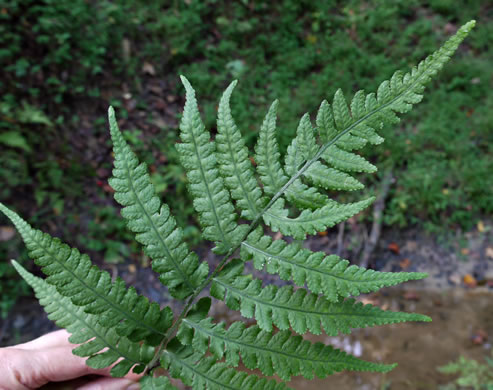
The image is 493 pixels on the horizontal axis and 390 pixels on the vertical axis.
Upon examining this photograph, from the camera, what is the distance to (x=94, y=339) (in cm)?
141

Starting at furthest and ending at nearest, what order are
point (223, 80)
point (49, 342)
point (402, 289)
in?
point (223, 80) < point (402, 289) < point (49, 342)

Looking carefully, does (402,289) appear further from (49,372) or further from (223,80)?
(49,372)

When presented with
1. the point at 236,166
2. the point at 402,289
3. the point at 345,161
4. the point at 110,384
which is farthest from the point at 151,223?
the point at 402,289

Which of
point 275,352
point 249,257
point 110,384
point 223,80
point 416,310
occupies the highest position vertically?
point 223,80

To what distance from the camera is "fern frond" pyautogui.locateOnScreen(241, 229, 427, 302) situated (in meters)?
1.14

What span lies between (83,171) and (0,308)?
1.74 metres

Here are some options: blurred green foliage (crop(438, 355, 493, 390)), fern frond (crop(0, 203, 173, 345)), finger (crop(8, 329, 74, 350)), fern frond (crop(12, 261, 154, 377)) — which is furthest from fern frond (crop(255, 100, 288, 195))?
blurred green foliage (crop(438, 355, 493, 390))

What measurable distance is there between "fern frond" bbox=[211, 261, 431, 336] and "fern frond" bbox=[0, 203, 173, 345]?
0.90ft

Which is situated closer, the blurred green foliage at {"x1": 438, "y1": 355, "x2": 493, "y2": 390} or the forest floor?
the blurred green foliage at {"x1": 438, "y1": 355, "x2": 493, "y2": 390}

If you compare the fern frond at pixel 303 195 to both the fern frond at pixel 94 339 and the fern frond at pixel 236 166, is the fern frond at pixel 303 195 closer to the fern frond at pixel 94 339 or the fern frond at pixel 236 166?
the fern frond at pixel 236 166

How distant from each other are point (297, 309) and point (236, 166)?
21.9 inches

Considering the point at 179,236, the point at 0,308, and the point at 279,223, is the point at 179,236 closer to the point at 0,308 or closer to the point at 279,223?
the point at 279,223

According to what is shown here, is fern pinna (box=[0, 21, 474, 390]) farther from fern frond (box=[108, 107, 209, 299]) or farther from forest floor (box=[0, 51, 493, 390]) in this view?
forest floor (box=[0, 51, 493, 390])

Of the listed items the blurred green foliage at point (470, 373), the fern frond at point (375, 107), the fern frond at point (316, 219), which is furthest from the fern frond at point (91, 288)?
the blurred green foliage at point (470, 373)
